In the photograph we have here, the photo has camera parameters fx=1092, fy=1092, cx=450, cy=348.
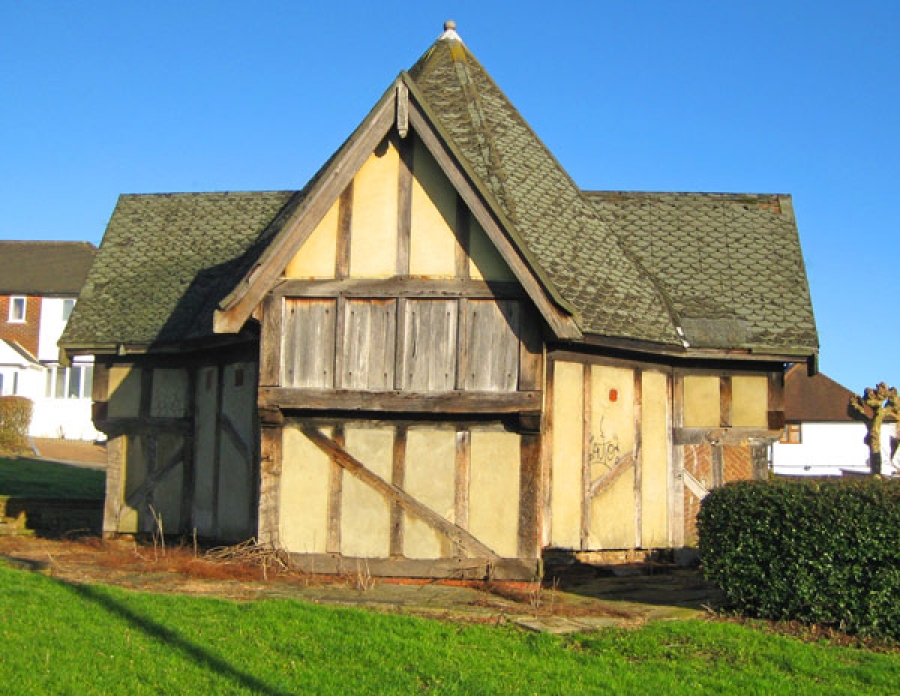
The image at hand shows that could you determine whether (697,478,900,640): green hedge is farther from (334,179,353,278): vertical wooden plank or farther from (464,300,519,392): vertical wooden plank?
(334,179,353,278): vertical wooden plank

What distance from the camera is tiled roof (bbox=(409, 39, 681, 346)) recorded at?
1489cm

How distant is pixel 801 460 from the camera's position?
2244 inches

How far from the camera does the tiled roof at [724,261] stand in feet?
52.4

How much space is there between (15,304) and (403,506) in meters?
43.7

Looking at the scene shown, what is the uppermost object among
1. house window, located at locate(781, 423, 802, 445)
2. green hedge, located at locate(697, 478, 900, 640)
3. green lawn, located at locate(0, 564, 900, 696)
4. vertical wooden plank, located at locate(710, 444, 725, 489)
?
house window, located at locate(781, 423, 802, 445)

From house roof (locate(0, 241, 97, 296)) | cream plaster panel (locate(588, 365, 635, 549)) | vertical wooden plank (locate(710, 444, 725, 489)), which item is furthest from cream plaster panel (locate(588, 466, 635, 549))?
house roof (locate(0, 241, 97, 296))

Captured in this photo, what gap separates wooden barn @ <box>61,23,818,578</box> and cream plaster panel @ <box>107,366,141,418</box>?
0.05 metres

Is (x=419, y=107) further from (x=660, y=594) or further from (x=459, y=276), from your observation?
(x=660, y=594)

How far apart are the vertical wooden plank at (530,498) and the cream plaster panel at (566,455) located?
1056 mm

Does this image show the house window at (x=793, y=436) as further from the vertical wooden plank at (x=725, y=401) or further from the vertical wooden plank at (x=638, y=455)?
the vertical wooden plank at (x=638, y=455)

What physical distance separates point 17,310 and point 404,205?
43429 millimetres

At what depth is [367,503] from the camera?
13.6m

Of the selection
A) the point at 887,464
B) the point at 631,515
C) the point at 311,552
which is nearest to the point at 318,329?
the point at 311,552

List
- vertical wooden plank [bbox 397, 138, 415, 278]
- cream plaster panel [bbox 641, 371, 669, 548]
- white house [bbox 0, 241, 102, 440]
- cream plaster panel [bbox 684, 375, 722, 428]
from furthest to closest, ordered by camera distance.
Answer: white house [bbox 0, 241, 102, 440] < cream plaster panel [bbox 684, 375, 722, 428] < cream plaster panel [bbox 641, 371, 669, 548] < vertical wooden plank [bbox 397, 138, 415, 278]
